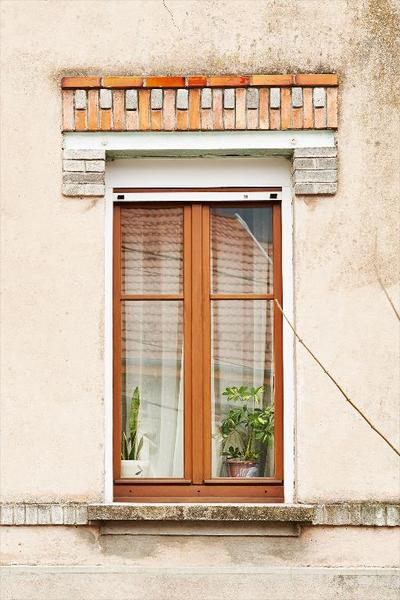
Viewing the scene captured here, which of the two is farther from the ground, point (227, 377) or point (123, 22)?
point (123, 22)

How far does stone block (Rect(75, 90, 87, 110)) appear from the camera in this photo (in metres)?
7.14

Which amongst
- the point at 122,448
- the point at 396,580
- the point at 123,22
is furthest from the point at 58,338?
the point at 396,580

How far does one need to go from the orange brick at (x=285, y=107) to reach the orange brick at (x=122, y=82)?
0.89m

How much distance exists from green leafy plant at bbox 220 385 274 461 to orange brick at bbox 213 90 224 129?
65.9 inches

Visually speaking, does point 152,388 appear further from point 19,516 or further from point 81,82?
point 81,82

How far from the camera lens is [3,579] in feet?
22.7

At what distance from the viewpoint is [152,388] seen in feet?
24.2

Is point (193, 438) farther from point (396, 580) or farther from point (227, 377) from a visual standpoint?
point (396, 580)

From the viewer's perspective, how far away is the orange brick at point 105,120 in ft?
23.4

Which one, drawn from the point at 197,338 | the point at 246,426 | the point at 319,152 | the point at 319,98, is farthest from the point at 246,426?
the point at 319,98

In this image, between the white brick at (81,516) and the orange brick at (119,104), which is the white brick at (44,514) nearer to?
the white brick at (81,516)

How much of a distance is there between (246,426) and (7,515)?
63.1 inches

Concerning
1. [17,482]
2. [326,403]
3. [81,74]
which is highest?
[81,74]

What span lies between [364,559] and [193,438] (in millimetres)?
1290
